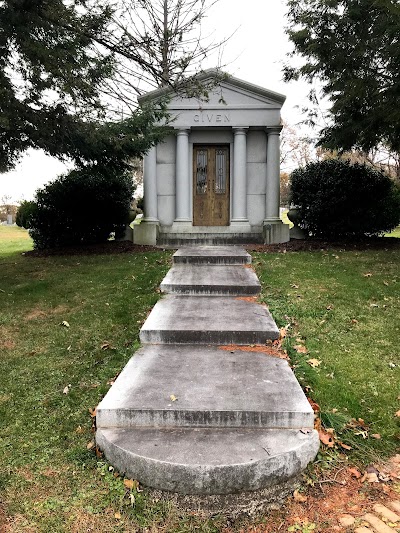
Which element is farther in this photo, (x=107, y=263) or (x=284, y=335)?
(x=107, y=263)

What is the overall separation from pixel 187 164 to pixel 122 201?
2031 millimetres

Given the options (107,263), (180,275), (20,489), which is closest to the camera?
(20,489)

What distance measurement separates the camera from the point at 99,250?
34.2 ft

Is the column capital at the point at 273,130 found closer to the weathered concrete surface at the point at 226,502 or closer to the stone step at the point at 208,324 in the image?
the stone step at the point at 208,324

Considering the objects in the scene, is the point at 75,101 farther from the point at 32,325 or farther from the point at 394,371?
the point at 394,371

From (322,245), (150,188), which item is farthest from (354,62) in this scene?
(150,188)

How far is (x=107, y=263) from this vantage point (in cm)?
882

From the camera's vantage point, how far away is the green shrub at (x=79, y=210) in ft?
36.1

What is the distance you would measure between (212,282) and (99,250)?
4.90 metres

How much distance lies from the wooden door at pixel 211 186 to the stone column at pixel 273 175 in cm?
115

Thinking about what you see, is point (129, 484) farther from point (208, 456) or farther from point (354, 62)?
point (354, 62)

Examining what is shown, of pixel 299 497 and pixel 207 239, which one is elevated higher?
pixel 207 239

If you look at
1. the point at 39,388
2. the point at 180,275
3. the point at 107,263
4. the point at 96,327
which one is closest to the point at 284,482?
the point at 39,388

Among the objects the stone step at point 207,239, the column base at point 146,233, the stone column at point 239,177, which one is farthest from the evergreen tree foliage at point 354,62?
the column base at point 146,233
